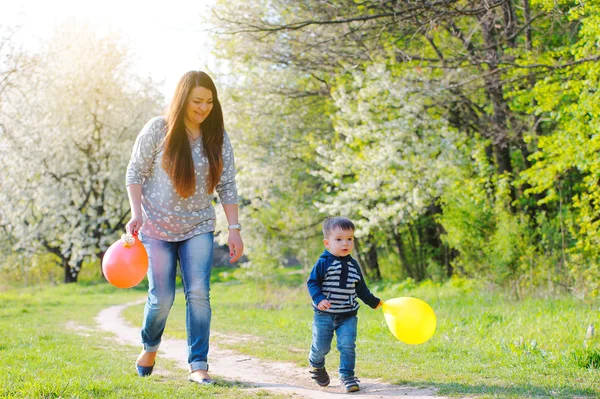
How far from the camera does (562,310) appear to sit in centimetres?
908

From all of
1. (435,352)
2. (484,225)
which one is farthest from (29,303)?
(435,352)

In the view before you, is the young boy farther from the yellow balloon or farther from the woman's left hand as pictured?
the woman's left hand

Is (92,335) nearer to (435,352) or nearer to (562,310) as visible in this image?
(435,352)

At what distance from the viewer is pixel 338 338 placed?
5.06 metres

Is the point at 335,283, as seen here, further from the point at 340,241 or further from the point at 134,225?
the point at 134,225

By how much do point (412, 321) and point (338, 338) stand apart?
0.59 meters

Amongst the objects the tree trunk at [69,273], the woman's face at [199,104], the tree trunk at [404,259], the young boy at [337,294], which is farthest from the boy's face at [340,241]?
the tree trunk at [69,273]

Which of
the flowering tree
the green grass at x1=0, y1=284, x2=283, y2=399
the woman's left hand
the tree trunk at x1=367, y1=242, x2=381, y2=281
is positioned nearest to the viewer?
the green grass at x1=0, y1=284, x2=283, y2=399

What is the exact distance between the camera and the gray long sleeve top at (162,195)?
5129mm

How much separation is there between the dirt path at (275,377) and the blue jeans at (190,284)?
1.57ft

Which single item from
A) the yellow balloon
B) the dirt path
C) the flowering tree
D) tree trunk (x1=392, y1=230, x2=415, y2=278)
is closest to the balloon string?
the dirt path

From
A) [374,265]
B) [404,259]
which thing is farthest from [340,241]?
[374,265]

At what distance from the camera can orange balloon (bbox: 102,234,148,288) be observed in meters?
4.95

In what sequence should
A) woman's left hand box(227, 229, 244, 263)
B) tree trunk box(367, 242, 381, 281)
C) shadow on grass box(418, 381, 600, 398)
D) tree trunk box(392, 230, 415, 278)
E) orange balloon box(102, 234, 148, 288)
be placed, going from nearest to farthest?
shadow on grass box(418, 381, 600, 398), orange balloon box(102, 234, 148, 288), woman's left hand box(227, 229, 244, 263), tree trunk box(392, 230, 415, 278), tree trunk box(367, 242, 381, 281)
